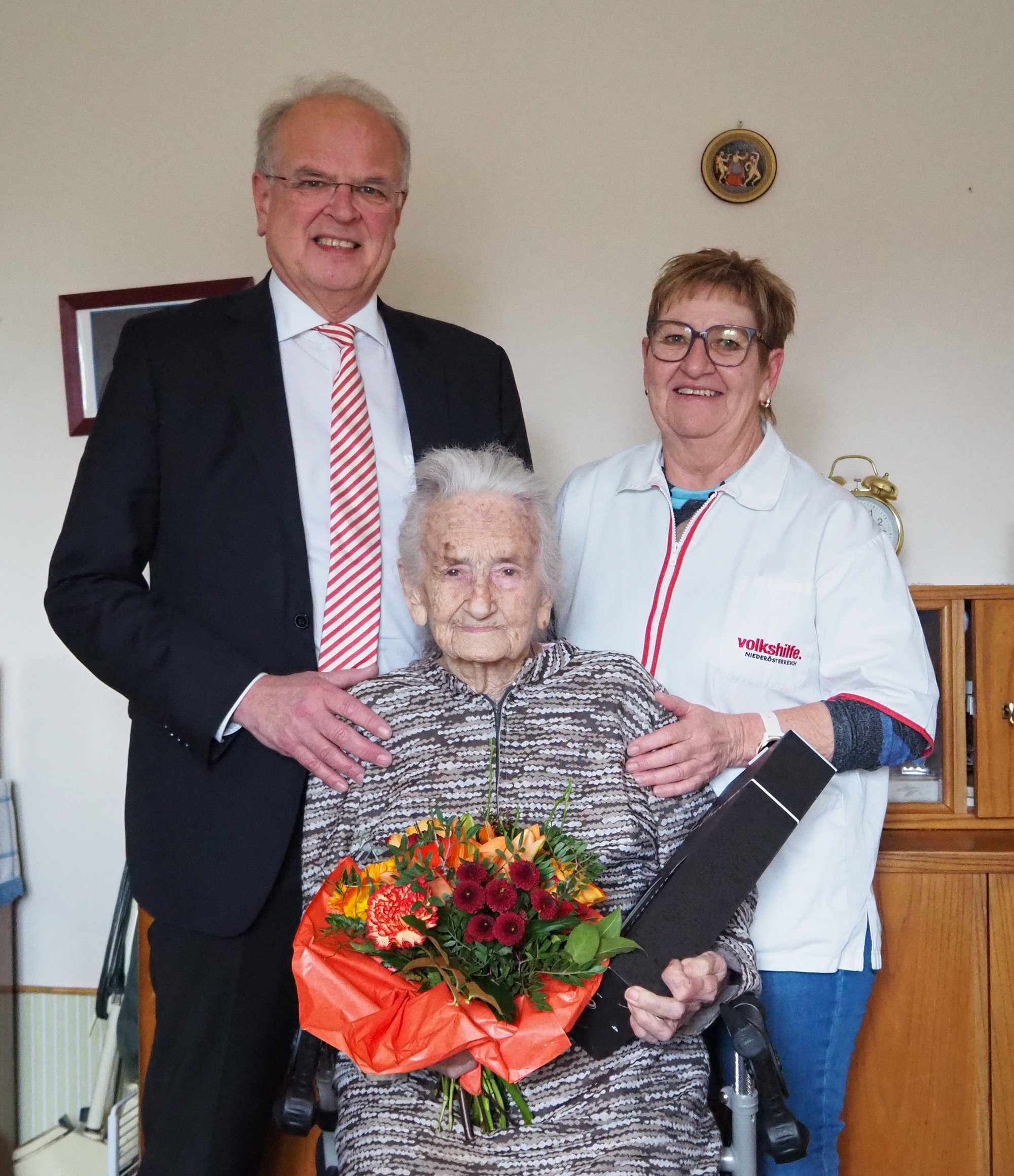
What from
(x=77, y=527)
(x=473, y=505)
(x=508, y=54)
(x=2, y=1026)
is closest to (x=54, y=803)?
(x=2, y=1026)

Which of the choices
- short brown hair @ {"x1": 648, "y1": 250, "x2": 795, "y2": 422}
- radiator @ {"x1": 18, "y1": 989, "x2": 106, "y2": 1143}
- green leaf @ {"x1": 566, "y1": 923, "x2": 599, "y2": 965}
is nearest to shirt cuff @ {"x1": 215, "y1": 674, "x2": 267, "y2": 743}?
green leaf @ {"x1": 566, "y1": 923, "x2": 599, "y2": 965}

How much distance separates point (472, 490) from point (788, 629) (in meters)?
0.60

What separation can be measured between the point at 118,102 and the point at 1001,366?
241cm

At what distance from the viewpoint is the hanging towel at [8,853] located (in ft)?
10.2

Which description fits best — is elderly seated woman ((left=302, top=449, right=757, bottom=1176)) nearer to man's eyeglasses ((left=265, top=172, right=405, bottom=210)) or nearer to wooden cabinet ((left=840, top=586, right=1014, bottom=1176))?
man's eyeglasses ((left=265, top=172, right=405, bottom=210))

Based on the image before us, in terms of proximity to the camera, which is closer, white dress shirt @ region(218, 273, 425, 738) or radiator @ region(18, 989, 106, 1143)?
white dress shirt @ region(218, 273, 425, 738)

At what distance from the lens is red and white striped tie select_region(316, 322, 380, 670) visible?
199cm

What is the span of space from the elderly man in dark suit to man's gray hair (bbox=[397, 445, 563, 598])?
3.6 inches

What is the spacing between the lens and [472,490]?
1.96m

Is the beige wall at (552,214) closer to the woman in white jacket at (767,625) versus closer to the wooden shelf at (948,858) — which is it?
the wooden shelf at (948,858)

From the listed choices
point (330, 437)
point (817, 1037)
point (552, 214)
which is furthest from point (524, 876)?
point (552, 214)

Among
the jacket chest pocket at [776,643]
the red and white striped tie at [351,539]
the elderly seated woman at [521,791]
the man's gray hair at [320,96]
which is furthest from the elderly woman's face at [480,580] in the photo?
the man's gray hair at [320,96]

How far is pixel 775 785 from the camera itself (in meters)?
1.73

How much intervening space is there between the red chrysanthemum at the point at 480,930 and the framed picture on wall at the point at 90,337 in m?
2.19
